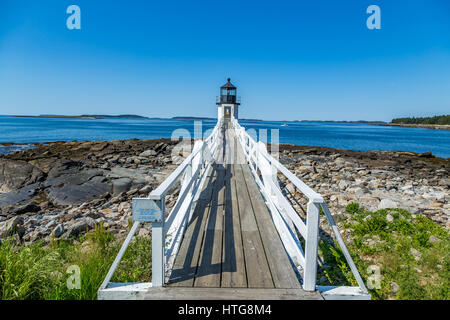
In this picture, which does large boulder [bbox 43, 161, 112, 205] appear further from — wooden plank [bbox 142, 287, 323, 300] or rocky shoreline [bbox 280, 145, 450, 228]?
wooden plank [bbox 142, 287, 323, 300]

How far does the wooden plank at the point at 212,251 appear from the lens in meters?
2.92

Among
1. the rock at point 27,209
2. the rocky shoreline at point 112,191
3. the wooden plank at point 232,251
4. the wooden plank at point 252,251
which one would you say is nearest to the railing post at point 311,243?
the wooden plank at point 252,251

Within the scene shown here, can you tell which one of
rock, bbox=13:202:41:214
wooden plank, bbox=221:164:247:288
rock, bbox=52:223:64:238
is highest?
wooden plank, bbox=221:164:247:288

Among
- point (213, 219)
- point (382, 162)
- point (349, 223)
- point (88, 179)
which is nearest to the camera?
point (213, 219)

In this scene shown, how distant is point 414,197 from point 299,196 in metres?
4.35

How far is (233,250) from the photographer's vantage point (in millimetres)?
3596

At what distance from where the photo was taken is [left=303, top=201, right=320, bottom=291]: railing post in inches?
101

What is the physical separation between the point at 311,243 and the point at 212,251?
4.77 ft

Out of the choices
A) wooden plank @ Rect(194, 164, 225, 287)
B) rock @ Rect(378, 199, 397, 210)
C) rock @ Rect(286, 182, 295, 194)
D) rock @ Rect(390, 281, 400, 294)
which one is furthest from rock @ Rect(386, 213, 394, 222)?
wooden plank @ Rect(194, 164, 225, 287)

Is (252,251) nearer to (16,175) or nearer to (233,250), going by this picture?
(233,250)

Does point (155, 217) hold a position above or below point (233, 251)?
above
